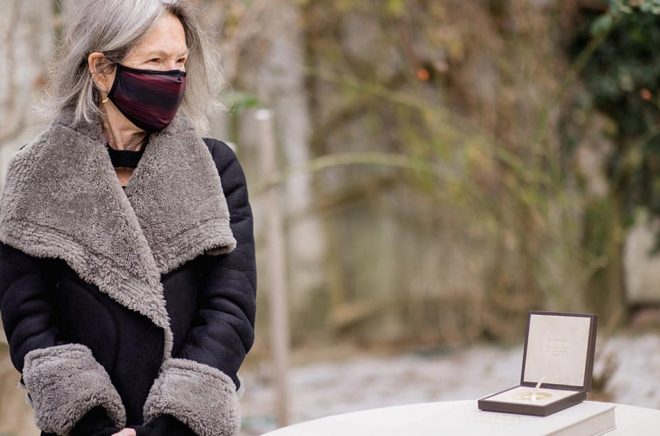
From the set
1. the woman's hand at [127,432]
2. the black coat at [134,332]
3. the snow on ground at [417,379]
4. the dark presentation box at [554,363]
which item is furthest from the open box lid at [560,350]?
the snow on ground at [417,379]

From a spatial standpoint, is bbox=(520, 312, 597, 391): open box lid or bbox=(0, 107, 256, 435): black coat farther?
bbox=(520, 312, 597, 391): open box lid

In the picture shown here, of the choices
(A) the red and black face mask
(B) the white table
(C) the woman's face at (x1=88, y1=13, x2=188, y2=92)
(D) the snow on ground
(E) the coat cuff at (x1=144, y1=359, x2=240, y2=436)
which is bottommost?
(D) the snow on ground

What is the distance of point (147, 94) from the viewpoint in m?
1.83

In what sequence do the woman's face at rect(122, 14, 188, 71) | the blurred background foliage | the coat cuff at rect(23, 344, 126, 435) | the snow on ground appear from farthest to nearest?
1. the blurred background foliage
2. the snow on ground
3. the woman's face at rect(122, 14, 188, 71)
4. the coat cuff at rect(23, 344, 126, 435)

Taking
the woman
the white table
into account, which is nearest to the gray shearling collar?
the woman

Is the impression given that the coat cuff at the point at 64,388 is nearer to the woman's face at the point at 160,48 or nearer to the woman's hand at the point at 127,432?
the woman's hand at the point at 127,432

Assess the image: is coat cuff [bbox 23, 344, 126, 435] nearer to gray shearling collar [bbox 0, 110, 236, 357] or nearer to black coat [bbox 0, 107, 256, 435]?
black coat [bbox 0, 107, 256, 435]

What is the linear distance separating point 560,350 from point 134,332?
2.62 ft

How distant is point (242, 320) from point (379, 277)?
5.86 meters

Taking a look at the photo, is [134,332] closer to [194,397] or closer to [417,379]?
[194,397]

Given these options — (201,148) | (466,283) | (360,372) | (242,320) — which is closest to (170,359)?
(242,320)

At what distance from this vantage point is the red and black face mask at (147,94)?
1.84 meters

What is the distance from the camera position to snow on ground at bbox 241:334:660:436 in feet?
15.9

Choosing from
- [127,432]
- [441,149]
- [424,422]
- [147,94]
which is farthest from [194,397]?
[441,149]
